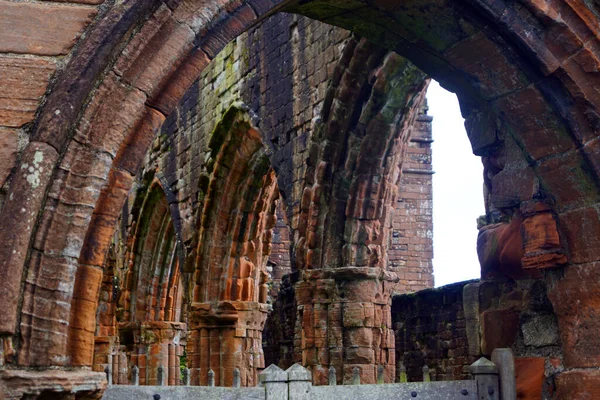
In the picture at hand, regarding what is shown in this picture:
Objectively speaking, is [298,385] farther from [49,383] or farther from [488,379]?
[49,383]

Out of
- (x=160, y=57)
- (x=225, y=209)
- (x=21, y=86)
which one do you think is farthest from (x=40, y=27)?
(x=225, y=209)

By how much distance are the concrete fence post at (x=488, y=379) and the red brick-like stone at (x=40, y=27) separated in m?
2.74

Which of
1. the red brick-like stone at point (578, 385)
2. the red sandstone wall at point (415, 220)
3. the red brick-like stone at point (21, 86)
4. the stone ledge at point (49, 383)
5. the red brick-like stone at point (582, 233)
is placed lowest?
the red brick-like stone at point (578, 385)

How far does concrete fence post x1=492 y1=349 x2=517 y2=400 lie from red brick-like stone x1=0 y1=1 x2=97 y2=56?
2.76 metres

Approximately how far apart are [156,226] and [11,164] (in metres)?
12.1

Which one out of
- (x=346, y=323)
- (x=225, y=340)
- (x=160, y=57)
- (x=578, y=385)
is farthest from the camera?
(x=225, y=340)

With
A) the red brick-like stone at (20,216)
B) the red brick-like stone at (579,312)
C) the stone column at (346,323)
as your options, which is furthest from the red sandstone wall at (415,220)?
the red brick-like stone at (20,216)

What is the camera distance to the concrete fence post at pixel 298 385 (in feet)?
16.0

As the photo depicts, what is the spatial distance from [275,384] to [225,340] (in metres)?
6.73

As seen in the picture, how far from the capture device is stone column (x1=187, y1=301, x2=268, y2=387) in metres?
11.4

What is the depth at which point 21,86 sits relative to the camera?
10.1 ft

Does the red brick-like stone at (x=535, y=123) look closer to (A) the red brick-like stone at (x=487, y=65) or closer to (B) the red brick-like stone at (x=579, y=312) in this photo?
(A) the red brick-like stone at (x=487, y=65)

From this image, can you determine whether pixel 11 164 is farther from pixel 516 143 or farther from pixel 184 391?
pixel 516 143

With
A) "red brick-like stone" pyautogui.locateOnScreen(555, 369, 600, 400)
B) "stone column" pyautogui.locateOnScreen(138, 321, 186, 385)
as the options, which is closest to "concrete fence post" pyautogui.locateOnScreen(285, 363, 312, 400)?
"red brick-like stone" pyautogui.locateOnScreen(555, 369, 600, 400)
